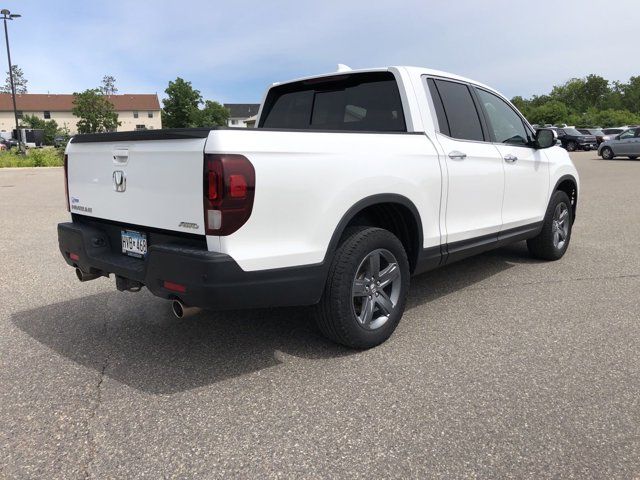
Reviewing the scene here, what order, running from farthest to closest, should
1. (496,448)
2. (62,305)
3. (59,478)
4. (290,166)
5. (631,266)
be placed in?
(631,266)
(62,305)
(290,166)
(496,448)
(59,478)

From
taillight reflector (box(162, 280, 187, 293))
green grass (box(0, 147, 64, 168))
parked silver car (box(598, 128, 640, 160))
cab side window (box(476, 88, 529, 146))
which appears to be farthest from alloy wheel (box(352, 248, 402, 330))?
parked silver car (box(598, 128, 640, 160))

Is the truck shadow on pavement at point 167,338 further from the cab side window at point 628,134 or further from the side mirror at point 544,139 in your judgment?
the cab side window at point 628,134

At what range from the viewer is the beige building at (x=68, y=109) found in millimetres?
91500

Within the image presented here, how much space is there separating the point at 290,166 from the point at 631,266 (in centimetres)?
459

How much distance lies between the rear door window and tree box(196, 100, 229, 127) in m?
75.8

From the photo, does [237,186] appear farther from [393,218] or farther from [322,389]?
[393,218]

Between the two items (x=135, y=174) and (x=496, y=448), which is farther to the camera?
(x=135, y=174)

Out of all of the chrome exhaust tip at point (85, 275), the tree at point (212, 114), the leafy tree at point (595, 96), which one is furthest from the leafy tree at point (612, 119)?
the chrome exhaust tip at point (85, 275)

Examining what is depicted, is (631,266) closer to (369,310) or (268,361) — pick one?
(369,310)

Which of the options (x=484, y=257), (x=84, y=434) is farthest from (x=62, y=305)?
(x=484, y=257)

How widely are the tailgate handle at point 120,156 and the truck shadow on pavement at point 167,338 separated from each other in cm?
130

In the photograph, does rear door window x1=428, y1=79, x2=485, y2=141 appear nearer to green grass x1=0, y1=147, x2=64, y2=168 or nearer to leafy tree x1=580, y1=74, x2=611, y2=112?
green grass x1=0, y1=147, x2=64, y2=168

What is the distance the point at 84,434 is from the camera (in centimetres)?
254

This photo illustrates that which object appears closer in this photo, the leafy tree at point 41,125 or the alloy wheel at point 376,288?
the alloy wheel at point 376,288
